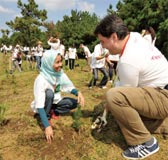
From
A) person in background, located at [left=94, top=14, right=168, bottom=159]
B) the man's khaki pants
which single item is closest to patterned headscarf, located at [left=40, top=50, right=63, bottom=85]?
person in background, located at [left=94, top=14, right=168, bottom=159]

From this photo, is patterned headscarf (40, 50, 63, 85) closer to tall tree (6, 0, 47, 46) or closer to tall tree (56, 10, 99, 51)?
tall tree (56, 10, 99, 51)

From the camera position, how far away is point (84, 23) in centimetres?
3503

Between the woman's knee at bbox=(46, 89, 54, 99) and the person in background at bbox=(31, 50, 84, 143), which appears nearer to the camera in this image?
the person in background at bbox=(31, 50, 84, 143)

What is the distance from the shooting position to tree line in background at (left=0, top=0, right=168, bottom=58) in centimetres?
1998

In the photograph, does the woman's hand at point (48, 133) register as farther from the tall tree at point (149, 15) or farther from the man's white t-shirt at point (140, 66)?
the tall tree at point (149, 15)

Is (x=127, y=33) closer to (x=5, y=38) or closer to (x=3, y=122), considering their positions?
(x=3, y=122)

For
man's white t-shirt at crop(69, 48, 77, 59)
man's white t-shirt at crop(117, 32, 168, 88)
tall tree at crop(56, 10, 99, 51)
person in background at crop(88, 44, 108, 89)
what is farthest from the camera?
tall tree at crop(56, 10, 99, 51)

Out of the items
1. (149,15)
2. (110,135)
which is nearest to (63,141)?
(110,135)

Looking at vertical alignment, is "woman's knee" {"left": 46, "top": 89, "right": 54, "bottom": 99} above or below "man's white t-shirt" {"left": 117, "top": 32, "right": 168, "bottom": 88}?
below

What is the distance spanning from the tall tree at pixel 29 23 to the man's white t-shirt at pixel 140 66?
35.9 meters

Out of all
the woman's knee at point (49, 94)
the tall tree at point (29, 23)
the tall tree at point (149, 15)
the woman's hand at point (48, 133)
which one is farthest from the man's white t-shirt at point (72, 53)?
the tall tree at point (29, 23)

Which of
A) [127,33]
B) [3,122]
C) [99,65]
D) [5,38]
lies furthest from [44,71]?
[5,38]

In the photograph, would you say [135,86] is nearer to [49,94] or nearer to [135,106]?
[135,106]

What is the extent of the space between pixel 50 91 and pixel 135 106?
1.42 metres
